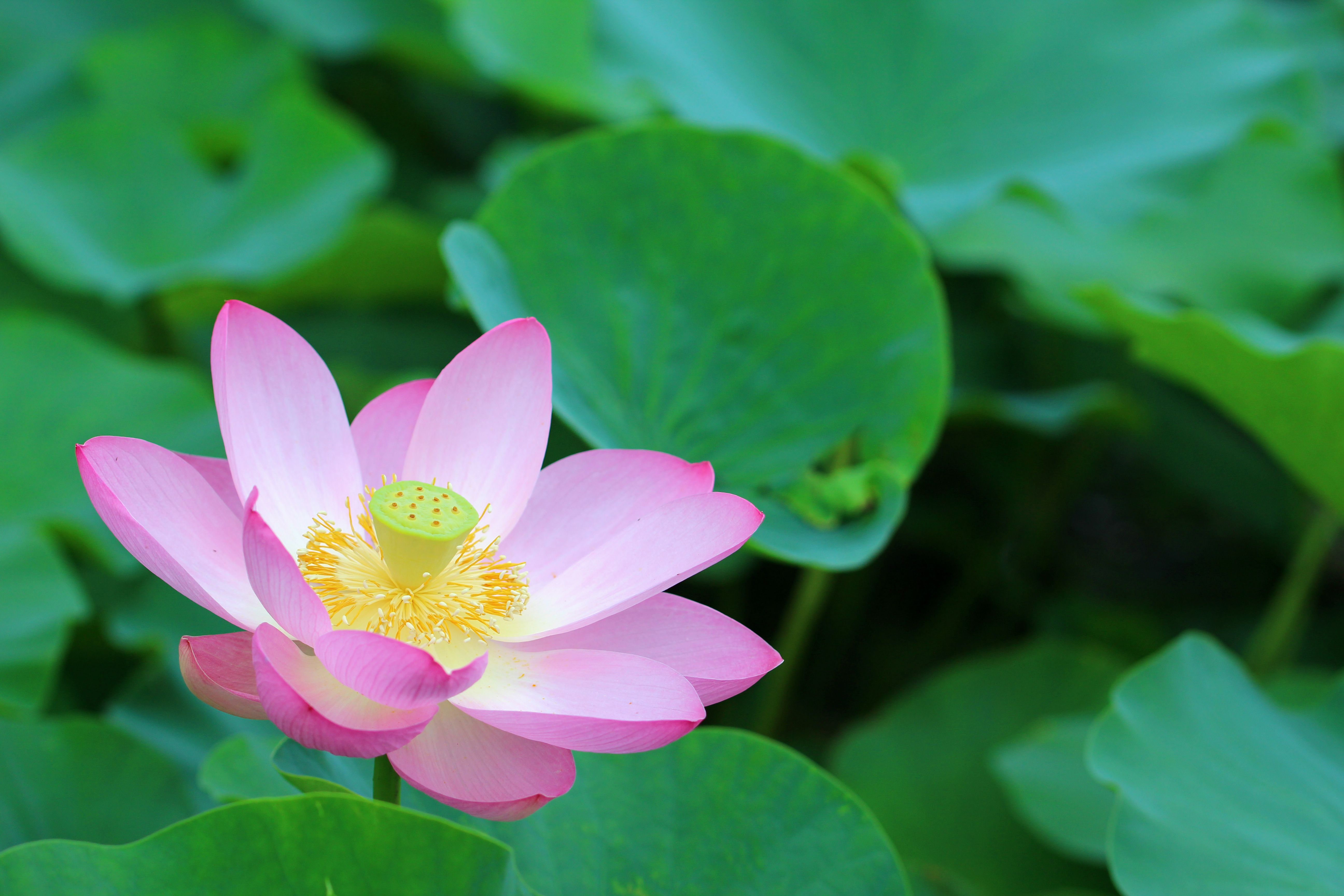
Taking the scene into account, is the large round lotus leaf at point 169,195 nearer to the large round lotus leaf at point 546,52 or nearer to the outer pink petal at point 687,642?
the large round lotus leaf at point 546,52

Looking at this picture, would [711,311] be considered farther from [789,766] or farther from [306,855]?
[306,855]

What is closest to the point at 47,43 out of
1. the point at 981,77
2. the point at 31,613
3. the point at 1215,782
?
the point at 31,613

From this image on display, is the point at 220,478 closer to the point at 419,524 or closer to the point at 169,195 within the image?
the point at 419,524

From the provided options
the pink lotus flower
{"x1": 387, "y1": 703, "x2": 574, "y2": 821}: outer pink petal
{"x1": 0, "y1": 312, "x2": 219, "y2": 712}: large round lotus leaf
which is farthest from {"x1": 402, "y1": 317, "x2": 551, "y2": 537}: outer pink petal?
{"x1": 0, "y1": 312, "x2": 219, "y2": 712}: large round lotus leaf

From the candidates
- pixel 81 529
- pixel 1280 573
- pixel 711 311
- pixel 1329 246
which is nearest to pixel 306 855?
pixel 711 311

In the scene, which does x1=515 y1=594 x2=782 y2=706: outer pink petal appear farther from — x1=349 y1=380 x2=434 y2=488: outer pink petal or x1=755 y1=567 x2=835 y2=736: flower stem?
x1=755 y1=567 x2=835 y2=736: flower stem
